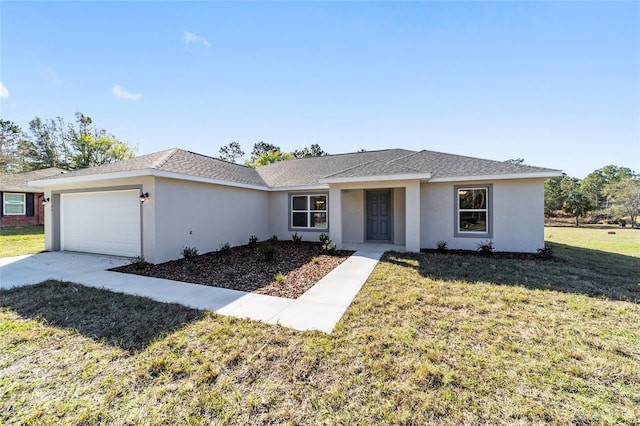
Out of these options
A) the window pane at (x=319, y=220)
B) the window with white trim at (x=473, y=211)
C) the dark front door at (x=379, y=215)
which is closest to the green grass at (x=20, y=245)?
the window pane at (x=319, y=220)

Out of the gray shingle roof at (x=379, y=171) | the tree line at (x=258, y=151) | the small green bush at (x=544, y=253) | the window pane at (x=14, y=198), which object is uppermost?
the tree line at (x=258, y=151)

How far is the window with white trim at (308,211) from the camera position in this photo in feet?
39.8

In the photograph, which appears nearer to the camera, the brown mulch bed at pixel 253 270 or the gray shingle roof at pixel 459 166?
the brown mulch bed at pixel 253 270

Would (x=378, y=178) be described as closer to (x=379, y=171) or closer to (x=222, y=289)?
(x=379, y=171)

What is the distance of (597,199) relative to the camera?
3425 centimetres

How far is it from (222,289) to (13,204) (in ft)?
77.1

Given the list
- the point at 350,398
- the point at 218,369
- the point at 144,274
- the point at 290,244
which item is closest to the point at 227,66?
the point at 290,244

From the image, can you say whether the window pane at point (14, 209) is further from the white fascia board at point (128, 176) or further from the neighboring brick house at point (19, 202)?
the white fascia board at point (128, 176)

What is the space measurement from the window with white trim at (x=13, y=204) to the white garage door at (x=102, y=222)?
13.8 meters

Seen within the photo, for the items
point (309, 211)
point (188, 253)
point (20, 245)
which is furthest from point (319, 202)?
point (20, 245)

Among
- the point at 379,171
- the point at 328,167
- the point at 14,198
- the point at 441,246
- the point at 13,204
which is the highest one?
the point at 328,167

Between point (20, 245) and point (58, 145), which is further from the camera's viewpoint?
point (58, 145)

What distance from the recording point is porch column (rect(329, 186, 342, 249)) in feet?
33.4

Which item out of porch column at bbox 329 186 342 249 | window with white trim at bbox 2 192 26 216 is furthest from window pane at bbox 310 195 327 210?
window with white trim at bbox 2 192 26 216
